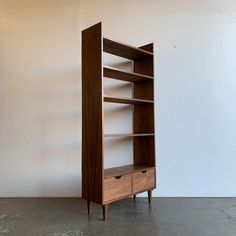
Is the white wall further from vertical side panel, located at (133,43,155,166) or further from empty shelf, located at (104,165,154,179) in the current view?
empty shelf, located at (104,165,154,179)

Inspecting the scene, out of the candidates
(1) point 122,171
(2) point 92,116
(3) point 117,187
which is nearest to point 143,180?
(1) point 122,171

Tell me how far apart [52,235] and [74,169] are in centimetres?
128

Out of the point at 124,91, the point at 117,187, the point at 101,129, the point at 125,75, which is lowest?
the point at 117,187

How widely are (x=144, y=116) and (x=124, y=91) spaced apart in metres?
0.47

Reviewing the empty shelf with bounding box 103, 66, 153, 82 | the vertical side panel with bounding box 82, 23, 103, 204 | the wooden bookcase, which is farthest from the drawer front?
the empty shelf with bounding box 103, 66, 153, 82

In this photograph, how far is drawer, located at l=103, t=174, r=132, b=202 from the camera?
105 inches

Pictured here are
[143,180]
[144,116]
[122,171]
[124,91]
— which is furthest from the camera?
[124,91]

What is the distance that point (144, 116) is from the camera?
344cm

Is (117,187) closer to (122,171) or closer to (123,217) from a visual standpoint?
(122,171)

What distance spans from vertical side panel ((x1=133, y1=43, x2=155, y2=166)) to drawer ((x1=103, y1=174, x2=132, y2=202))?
547mm

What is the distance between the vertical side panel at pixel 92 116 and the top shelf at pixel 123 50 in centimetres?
19

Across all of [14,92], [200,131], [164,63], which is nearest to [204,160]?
[200,131]

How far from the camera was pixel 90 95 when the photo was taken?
2777 mm

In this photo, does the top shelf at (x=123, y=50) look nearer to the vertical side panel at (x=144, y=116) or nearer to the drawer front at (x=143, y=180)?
the vertical side panel at (x=144, y=116)
